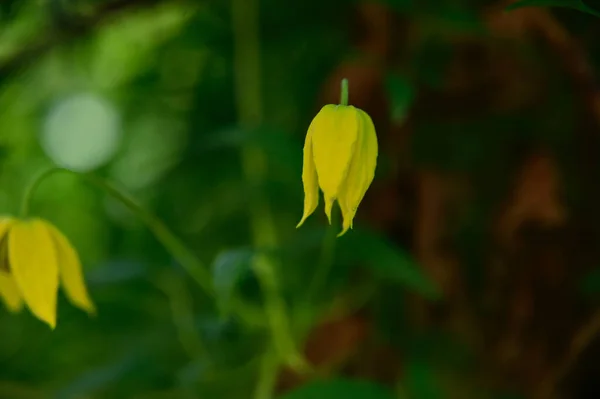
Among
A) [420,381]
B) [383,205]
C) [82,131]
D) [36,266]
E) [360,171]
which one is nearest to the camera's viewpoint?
[360,171]

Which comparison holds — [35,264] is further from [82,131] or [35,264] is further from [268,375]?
[82,131]

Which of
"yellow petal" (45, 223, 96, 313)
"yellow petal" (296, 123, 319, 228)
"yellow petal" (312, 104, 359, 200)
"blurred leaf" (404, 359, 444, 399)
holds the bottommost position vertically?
"blurred leaf" (404, 359, 444, 399)

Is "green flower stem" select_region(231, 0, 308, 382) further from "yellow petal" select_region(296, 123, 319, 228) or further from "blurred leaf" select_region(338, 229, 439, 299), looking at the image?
"yellow petal" select_region(296, 123, 319, 228)

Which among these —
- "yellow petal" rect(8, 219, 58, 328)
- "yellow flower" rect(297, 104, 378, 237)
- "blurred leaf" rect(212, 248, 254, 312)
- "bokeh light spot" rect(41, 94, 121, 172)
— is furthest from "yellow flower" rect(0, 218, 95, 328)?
"bokeh light spot" rect(41, 94, 121, 172)

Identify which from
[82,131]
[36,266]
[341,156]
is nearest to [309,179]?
[341,156]

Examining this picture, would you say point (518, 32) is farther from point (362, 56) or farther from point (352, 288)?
point (352, 288)

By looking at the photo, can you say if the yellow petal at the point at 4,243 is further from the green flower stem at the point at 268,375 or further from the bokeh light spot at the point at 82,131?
the bokeh light spot at the point at 82,131

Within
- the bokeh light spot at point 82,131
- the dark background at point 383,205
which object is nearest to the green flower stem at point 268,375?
the dark background at point 383,205
